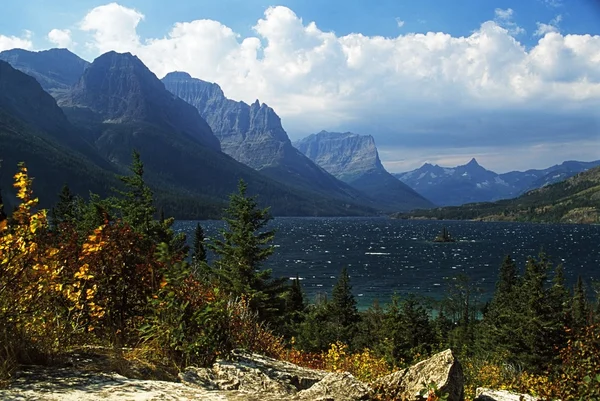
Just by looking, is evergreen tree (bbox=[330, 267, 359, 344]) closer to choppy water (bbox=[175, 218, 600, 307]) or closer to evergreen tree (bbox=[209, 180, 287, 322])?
choppy water (bbox=[175, 218, 600, 307])

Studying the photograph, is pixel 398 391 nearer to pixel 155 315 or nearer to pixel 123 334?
pixel 155 315

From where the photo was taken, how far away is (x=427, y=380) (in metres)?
6.09

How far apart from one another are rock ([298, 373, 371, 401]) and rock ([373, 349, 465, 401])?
318 millimetres

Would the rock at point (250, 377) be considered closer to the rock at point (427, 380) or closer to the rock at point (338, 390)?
the rock at point (338, 390)

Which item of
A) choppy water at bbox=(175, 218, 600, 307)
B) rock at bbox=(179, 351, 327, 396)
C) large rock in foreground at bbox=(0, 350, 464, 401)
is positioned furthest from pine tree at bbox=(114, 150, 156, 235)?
choppy water at bbox=(175, 218, 600, 307)

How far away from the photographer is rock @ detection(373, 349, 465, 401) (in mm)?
5934

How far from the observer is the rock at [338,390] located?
573 cm

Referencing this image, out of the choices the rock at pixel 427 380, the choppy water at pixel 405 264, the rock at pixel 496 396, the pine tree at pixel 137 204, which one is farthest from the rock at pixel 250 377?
the choppy water at pixel 405 264

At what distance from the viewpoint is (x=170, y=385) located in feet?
19.0

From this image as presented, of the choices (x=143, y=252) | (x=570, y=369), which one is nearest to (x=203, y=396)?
(x=143, y=252)

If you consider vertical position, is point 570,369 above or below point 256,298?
above

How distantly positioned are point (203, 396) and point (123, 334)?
3743 mm

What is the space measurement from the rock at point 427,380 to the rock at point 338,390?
1.04ft

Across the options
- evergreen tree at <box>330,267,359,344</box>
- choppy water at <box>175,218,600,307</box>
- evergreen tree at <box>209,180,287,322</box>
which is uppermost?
evergreen tree at <box>209,180,287,322</box>
